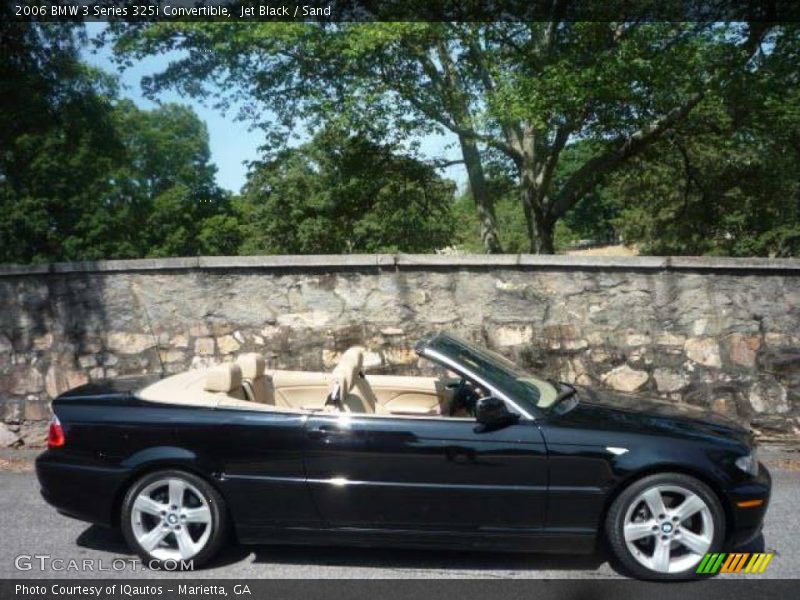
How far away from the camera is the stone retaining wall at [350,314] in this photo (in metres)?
7.17

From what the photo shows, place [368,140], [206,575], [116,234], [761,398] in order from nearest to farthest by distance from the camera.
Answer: [206,575]
[761,398]
[368,140]
[116,234]

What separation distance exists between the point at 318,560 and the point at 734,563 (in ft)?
7.76

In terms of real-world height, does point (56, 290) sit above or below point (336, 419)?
above

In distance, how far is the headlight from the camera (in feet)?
13.6

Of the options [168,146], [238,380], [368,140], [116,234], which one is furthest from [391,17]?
[168,146]

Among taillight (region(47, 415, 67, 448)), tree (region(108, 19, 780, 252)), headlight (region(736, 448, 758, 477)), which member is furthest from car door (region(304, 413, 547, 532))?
tree (region(108, 19, 780, 252))

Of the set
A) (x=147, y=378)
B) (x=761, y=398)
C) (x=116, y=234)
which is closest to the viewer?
(x=147, y=378)

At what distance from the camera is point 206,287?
7.38 meters

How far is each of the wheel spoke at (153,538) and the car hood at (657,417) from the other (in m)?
2.47

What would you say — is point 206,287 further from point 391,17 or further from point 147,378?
point 391,17

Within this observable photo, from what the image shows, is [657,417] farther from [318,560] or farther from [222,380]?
[222,380]

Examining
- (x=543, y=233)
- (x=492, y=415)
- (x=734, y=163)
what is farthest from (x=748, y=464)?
(x=734, y=163)

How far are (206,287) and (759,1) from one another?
352 inches

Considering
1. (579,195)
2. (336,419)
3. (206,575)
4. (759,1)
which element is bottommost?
(206,575)
